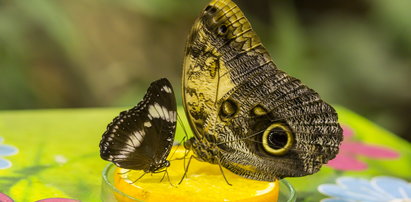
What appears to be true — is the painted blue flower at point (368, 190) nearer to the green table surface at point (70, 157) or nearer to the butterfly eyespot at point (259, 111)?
the green table surface at point (70, 157)

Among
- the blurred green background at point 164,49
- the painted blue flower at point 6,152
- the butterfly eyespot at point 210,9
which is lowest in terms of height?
the painted blue flower at point 6,152

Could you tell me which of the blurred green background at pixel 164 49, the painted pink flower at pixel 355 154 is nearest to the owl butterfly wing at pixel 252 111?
the painted pink flower at pixel 355 154

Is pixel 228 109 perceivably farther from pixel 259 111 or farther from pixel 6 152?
pixel 6 152

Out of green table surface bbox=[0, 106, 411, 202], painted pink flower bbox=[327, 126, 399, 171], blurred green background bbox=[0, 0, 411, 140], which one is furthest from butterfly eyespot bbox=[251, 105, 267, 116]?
blurred green background bbox=[0, 0, 411, 140]

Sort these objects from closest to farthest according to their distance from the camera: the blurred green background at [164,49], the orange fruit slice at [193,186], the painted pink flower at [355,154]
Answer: the orange fruit slice at [193,186] → the painted pink flower at [355,154] → the blurred green background at [164,49]

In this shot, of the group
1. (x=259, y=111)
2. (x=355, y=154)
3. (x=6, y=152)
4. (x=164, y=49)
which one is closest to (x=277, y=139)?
(x=259, y=111)
